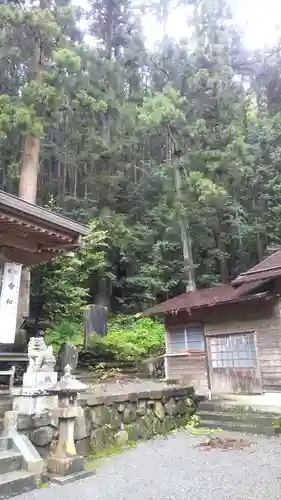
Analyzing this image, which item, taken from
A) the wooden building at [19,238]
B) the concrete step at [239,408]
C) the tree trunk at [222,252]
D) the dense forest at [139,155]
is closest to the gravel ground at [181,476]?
the concrete step at [239,408]

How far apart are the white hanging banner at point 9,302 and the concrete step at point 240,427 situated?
514cm

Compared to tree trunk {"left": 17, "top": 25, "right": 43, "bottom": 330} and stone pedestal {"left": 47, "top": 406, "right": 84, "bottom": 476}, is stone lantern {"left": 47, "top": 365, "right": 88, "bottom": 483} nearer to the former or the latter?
stone pedestal {"left": 47, "top": 406, "right": 84, "bottom": 476}

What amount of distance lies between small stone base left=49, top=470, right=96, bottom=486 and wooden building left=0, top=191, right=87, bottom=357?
2737mm

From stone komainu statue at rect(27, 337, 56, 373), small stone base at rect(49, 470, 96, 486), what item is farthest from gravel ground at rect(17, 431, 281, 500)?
stone komainu statue at rect(27, 337, 56, 373)

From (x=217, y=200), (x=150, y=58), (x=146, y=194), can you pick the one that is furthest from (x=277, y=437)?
(x=150, y=58)

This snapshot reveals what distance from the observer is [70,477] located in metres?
5.16

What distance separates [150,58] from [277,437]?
18.7 meters

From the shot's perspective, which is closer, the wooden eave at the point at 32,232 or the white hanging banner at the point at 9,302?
the wooden eave at the point at 32,232

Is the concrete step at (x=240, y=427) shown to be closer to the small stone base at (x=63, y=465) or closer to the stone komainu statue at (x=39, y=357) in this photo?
the small stone base at (x=63, y=465)

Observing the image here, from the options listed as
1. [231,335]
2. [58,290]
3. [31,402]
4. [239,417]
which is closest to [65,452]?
[31,402]

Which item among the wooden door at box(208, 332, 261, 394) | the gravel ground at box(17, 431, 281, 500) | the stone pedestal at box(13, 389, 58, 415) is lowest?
the gravel ground at box(17, 431, 281, 500)

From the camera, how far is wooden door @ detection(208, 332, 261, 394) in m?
10.1

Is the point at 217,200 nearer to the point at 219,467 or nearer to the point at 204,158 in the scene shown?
the point at 204,158

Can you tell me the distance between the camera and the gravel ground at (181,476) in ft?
15.1
